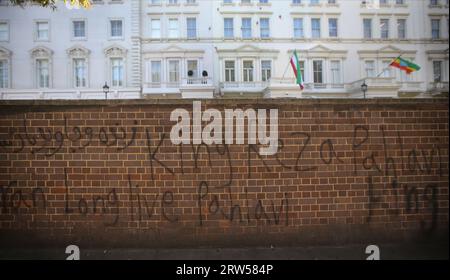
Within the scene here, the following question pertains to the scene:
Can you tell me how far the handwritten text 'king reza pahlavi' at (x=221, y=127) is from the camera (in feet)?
14.9

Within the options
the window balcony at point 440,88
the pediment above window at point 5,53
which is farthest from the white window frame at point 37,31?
the window balcony at point 440,88

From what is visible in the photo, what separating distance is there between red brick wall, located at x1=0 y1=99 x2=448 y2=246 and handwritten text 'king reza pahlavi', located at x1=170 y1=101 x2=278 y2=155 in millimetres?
98

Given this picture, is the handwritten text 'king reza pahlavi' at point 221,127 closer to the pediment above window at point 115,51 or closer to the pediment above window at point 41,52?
the pediment above window at point 115,51

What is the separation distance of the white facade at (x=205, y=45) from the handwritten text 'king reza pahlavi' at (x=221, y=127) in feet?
10.7

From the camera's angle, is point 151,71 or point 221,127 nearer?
point 221,127

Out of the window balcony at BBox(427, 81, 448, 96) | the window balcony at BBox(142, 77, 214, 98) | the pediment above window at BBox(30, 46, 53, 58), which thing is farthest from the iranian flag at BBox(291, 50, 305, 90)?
the pediment above window at BBox(30, 46, 53, 58)

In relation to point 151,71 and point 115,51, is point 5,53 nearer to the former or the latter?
point 115,51

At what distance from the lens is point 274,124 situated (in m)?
4.61

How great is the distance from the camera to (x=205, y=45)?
9844 mm

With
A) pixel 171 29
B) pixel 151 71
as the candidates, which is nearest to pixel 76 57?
pixel 151 71

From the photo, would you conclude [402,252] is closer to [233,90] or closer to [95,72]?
[233,90]

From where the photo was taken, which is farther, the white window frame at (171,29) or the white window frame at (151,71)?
the white window frame at (151,71)

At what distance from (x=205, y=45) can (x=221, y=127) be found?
6.07 metres

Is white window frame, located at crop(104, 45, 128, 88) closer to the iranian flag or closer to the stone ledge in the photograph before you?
the iranian flag
